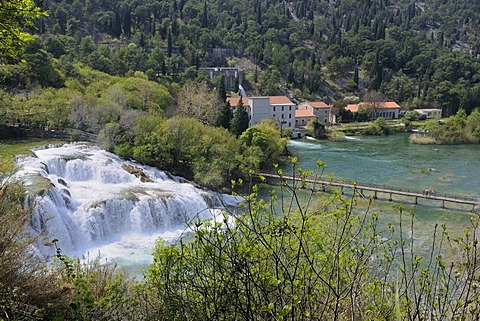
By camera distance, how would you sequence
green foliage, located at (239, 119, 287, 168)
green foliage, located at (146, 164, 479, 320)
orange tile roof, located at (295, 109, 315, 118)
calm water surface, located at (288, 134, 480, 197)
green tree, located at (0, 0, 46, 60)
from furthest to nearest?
1. orange tile roof, located at (295, 109, 315, 118)
2. green foliage, located at (239, 119, 287, 168)
3. calm water surface, located at (288, 134, 480, 197)
4. green tree, located at (0, 0, 46, 60)
5. green foliage, located at (146, 164, 479, 320)

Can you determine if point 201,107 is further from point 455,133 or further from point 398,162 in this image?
point 455,133

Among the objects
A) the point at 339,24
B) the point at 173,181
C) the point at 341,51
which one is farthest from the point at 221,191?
the point at 339,24

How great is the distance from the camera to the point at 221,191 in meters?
26.4

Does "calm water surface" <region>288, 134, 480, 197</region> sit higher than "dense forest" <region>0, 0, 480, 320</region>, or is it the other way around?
"dense forest" <region>0, 0, 480, 320</region>

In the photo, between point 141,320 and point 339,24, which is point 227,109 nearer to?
point 141,320

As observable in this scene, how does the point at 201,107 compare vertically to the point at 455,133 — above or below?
above

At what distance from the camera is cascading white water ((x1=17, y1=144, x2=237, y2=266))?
17812 mm

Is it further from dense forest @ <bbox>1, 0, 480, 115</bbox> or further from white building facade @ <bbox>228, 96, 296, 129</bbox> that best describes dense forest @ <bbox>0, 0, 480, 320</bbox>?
white building facade @ <bbox>228, 96, 296, 129</bbox>

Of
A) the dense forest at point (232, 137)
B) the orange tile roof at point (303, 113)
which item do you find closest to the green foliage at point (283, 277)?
the dense forest at point (232, 137)

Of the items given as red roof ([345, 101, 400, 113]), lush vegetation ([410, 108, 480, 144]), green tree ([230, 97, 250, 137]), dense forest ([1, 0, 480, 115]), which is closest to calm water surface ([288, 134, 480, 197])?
lush vegetation ([410, 108, 480, 144])

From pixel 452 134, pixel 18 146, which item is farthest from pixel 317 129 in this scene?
pixel 18 146

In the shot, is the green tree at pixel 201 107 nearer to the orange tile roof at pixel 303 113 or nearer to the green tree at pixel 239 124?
the green tree at pixel 239 124

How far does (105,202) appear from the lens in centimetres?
1991

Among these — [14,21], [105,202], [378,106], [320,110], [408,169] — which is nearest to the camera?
[14,21]
